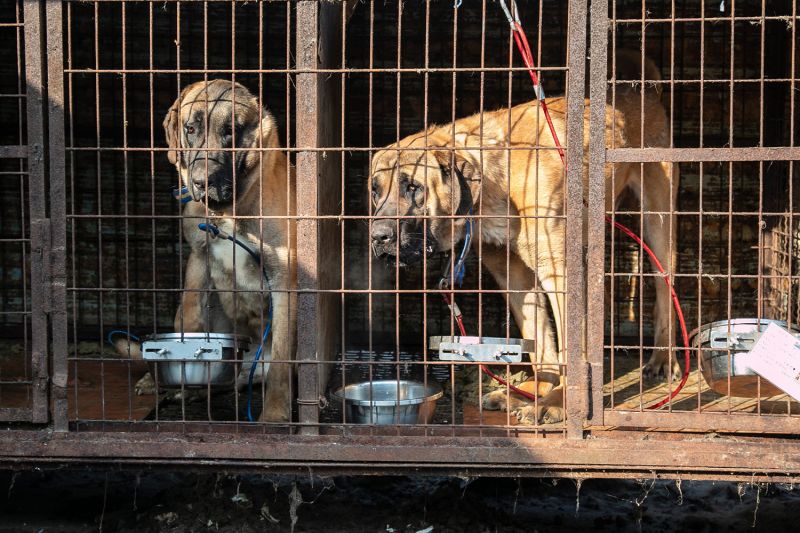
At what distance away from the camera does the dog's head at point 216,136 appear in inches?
196

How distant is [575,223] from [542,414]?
1296 mm

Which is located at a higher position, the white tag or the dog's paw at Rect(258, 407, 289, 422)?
the white tag

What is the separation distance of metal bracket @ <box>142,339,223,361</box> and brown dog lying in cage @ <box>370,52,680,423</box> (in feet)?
3.42

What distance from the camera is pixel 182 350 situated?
455 centimetres

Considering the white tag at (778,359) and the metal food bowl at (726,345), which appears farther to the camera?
the metal food bowl at (726,345)

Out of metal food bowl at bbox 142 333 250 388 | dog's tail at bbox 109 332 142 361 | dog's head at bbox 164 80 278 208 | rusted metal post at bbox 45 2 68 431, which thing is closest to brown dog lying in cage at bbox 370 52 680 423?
dog's head at bbox 164 80 278 208

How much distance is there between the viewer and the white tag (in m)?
4.25

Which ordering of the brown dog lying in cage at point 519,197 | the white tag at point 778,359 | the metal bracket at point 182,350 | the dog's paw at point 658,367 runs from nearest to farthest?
the white tag at point 778,359 → the metal bracket at point 182,350 → the brown dog lying in cage at point 519,197 → the dog's paw at point 658,367

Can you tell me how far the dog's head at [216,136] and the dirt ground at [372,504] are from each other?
156cm

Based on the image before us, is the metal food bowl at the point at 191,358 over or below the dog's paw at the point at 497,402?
over

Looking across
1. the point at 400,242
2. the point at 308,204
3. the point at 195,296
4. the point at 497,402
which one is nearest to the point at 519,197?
the point at 400,242

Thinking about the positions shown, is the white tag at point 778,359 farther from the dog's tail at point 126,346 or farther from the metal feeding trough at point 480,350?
the dog's tail at point 126,346

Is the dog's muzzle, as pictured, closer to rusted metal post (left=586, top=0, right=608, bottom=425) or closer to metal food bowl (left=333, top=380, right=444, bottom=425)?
metal food bowl (left=333, top=380, right=444, bottom=425)

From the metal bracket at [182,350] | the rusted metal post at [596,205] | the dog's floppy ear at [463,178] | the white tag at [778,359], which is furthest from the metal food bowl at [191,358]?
the white tag at [778,359]
